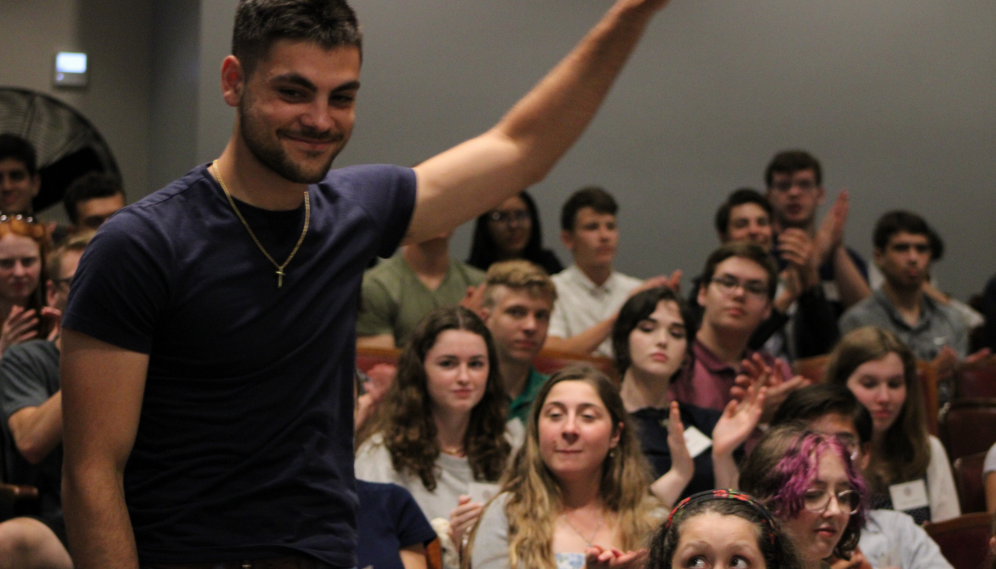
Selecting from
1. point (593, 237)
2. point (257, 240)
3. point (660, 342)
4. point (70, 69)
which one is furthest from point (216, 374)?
point (70, 69)

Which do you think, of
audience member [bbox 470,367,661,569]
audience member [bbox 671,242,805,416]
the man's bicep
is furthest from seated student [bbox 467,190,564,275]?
the man's bicep

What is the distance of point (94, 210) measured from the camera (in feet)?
12.8

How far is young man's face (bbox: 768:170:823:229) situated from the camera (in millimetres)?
4570

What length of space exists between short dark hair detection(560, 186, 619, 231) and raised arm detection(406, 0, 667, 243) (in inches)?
113

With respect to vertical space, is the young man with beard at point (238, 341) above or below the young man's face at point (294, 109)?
below

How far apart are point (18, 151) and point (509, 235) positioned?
192cm

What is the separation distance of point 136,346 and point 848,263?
152 inches

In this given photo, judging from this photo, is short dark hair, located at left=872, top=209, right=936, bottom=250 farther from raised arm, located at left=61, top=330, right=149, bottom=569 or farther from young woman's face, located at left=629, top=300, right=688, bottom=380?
raised arm, located at left=61, top=330, right=149, bottom=569

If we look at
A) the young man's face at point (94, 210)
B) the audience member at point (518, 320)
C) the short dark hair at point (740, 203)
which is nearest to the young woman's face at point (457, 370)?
the audience member at point (518, 320)

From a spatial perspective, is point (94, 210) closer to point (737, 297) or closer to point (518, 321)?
point (518, 321)

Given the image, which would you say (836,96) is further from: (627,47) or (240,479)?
(240,479)

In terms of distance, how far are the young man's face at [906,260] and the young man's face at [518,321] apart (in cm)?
167

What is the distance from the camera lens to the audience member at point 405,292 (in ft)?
12.5

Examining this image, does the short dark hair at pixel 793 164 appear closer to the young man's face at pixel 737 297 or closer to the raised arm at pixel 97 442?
the young man's face at pixel 737 297
